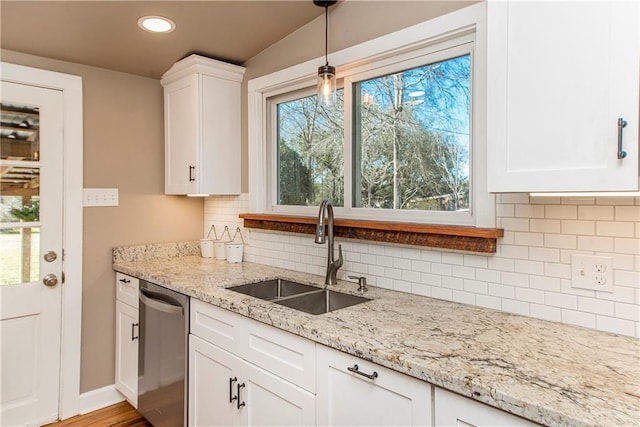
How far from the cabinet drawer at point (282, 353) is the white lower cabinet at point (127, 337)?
1126 millimetres

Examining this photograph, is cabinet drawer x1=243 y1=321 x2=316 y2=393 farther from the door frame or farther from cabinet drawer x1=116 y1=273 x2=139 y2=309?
the door frame

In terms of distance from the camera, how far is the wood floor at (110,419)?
237cm

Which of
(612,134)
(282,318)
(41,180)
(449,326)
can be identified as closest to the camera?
Answer: (612,134)

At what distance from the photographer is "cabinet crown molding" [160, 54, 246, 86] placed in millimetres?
2453

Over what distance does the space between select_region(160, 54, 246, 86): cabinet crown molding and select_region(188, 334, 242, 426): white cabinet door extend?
1596 mm

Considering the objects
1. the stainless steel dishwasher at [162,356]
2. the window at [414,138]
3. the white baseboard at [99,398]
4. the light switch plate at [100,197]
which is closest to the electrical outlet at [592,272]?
the window at [414,138]

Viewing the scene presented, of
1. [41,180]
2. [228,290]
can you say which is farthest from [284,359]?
[41,180]

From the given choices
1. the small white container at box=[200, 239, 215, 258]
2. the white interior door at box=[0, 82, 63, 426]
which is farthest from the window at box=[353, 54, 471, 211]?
the white interior door at box=[0, 82, 63, 426]

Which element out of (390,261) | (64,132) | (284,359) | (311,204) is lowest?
(284,359)

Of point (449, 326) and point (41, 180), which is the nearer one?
point (449, 326)

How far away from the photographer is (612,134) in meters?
0.99

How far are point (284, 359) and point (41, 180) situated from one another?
1888mm

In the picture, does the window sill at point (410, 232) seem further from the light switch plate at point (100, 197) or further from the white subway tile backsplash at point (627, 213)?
the light switch plate at point (100, 197)

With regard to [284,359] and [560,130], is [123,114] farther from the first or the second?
[560,130]
